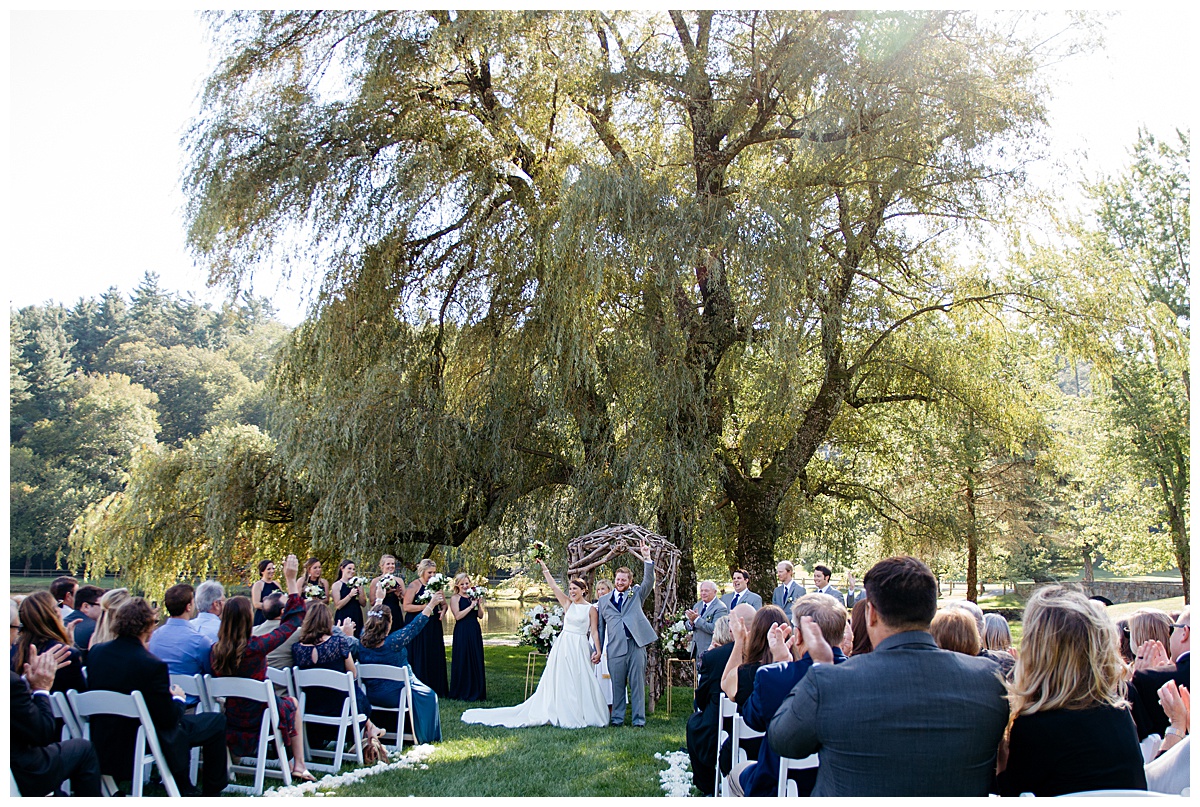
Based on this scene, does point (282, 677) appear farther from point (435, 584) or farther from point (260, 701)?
point (435, 584)

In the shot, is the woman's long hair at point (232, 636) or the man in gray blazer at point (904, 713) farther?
the woman's long hair at point (232, 636)

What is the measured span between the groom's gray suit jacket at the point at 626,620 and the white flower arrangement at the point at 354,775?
236cm

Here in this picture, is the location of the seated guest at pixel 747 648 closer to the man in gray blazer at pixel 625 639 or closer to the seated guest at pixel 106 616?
the seated guest at pixel 106 616

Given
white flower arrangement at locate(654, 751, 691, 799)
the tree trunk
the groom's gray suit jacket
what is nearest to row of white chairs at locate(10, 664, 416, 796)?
white flower arrangement at locate(654, 751, 691, 799)

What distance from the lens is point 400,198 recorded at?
39.9ft

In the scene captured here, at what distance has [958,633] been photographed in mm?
3842

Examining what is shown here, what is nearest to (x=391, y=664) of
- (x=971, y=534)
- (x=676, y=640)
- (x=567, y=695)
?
(x=567, y=695)

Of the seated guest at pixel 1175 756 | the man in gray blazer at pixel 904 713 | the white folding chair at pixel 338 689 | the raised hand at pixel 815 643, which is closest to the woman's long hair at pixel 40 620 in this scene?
the white folding chair at pixel 338 689

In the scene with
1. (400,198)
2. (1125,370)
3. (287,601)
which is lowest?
(287,601)

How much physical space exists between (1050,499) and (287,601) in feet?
87.1

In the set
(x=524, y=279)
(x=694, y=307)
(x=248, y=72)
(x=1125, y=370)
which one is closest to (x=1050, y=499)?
(x=1125, y=370)

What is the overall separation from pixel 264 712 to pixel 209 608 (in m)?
1.87

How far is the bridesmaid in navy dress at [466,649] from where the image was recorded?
35.5ft
